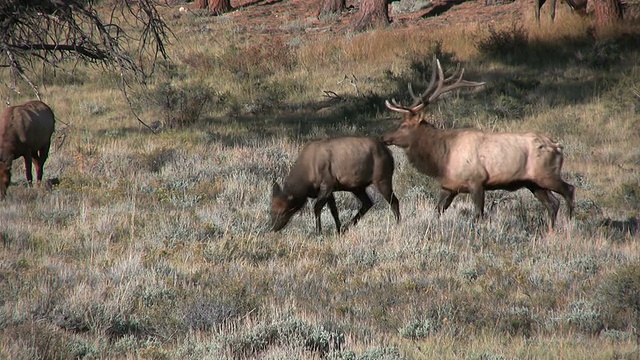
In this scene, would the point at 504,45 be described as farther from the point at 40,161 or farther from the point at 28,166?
the point at 28,166

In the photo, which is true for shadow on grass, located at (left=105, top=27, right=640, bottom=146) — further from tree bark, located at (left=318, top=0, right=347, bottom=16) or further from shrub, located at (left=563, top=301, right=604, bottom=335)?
shrub, located at (left=563, top=301, right=604, bottom=335)

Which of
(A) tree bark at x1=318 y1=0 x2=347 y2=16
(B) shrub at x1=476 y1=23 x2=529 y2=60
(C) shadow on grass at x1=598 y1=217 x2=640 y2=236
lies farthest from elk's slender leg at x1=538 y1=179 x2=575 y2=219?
(A) tree bark at x1=318 y1=0 x2=347 y2=16

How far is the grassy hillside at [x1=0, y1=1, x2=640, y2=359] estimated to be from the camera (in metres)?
6.07

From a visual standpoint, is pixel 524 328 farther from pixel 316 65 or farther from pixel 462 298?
pixel 316 65

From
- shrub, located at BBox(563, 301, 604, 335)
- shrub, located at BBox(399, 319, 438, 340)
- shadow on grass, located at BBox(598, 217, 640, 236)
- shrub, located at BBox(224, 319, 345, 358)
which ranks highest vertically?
shrub, located at BBox(224, 319, 345, 358)

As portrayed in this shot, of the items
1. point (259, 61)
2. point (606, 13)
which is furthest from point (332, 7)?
point (606, 13)

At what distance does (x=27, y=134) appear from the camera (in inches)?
476

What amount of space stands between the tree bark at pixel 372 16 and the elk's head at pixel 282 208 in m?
16.8

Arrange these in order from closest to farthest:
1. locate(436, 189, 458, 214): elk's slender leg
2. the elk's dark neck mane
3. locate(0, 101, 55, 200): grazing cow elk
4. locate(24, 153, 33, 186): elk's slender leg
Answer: the elk's dark neck mane < locate(436, 189, 458, 214): elk's slender leg < locate(0, 101, 55, 200): grazing cow elk < locate(24, 153, 33, 186): elk's slender leg

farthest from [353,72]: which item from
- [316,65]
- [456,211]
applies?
[456,211]

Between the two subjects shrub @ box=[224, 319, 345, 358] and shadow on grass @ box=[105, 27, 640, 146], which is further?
shadow on grass @ box=[105, 27, 640, 146]

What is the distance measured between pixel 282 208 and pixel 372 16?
57.2 feet

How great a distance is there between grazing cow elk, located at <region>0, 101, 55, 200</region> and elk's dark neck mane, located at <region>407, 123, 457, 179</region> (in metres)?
5.34

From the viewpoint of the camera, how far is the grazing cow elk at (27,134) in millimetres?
11852
